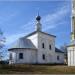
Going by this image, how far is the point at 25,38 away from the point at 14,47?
15.0 ft

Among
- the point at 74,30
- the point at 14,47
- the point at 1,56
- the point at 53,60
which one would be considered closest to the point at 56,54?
the point at 53,60

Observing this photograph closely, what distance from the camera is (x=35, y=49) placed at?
6081cm

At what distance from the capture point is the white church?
58.6 m

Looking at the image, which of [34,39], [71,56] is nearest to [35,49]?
[34,39]

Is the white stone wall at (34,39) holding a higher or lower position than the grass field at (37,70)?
higher

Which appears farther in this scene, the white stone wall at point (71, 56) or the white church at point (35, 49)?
the white church at point (35, 49)

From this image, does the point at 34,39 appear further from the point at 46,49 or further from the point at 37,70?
the point at 37,70

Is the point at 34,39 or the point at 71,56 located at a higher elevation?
the point at 34,39

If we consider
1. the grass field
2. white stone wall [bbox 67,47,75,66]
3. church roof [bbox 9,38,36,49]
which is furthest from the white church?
the grass field

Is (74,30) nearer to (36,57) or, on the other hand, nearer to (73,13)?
(73,13)

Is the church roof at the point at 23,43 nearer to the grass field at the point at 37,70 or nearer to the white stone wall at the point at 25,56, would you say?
the white stone wall at the point at 25,56

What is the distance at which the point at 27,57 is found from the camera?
193 ft

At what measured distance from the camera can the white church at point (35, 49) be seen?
192 ft

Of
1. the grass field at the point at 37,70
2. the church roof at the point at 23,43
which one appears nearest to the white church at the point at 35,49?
the church roof at the point at 23,43
